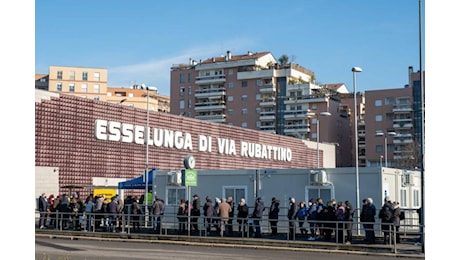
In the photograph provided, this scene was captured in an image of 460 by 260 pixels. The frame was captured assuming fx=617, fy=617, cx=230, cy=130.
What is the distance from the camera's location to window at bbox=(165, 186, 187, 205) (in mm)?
28438

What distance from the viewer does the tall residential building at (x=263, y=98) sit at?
96794 mm

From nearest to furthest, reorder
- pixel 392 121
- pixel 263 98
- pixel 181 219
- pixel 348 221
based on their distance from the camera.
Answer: pixel 348 221 → pixel 181 219 → pixel 392 121 → pixel 263 98

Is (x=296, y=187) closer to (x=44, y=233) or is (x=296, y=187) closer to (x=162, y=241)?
(x=162, y=241)

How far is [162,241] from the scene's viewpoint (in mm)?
22016

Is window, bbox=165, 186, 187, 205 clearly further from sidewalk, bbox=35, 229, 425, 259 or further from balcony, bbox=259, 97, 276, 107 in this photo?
balcony, bbox=259, 97, 276, 107

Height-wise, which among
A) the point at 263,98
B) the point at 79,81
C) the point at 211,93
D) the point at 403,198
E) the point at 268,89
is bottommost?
the point at 403,198

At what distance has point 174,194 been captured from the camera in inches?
1132

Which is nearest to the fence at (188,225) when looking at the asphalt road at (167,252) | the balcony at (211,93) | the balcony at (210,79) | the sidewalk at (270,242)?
the sidewalk at (270,242)

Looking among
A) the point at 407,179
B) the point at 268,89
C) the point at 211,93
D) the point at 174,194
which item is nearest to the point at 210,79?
the point at 211,93

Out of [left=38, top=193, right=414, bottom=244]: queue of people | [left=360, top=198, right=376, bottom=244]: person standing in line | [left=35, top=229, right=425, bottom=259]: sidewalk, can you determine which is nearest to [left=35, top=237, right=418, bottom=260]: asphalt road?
[left=35, top=229, right=425, bottom=259]: sidewalk

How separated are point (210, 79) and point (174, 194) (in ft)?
245

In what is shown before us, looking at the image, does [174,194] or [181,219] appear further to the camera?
[174,194]

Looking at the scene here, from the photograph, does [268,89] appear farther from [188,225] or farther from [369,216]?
[369,216]

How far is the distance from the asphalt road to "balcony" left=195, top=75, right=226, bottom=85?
81009mm
